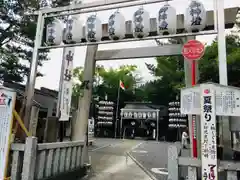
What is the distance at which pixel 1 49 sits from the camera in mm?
8172

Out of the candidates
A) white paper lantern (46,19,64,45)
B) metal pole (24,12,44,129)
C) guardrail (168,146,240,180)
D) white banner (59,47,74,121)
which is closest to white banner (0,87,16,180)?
metal pole (24,12,44,129)

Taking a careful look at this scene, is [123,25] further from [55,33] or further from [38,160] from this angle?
[38,160]

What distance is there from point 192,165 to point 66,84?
4.24 metres

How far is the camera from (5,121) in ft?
13.7

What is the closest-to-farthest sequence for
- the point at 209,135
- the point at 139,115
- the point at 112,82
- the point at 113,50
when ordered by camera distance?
the point at 209,135, the point at 113,50, the point at 139,115, the point at 112,82

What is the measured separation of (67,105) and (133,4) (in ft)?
10.2

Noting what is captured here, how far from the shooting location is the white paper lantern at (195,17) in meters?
4.16

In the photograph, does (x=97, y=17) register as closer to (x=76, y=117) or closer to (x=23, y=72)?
(x=76, y=117)

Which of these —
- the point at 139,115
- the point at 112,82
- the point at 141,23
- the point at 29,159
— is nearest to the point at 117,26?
the point at 141,23

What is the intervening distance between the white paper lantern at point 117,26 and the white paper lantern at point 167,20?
0.78 metres

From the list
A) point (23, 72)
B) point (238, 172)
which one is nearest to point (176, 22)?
point (238, 172)

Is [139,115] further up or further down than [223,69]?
further up

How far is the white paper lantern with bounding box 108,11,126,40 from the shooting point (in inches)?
189

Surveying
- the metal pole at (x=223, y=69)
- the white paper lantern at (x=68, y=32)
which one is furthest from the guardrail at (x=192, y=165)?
the white paper lantern at (x=68, y=32)
